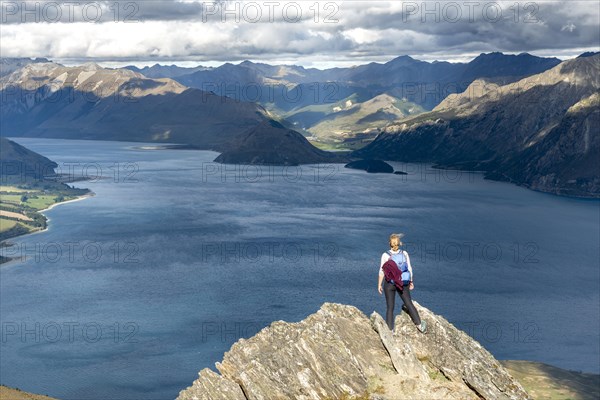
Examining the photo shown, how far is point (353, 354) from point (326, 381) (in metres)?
2.43

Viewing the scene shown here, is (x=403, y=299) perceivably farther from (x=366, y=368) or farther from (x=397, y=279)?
(x=366, y=368)

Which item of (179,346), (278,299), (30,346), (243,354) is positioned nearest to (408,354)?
(243,354)

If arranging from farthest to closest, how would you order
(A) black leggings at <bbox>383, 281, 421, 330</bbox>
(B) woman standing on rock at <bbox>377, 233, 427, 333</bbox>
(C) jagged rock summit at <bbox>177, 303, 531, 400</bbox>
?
(A) black leggings at <bbox>383, 281, 421, 330</bbox>, (B) woman standing on rock at <bbox>377, 233, 427, 333</bbox>, (C) jagged rock summit at <bbox>177, 303, 531, 400</bbox>

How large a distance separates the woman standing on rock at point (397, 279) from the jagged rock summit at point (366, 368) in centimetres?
76

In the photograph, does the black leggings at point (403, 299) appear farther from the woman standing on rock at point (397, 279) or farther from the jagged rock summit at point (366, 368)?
the jagged rock summit at point (366, 368)

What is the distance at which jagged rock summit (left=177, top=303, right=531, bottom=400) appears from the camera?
148ft

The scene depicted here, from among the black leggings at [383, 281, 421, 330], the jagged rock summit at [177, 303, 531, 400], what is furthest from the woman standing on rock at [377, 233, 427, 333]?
the jagged rock summit at [177, 303, 531, 400]

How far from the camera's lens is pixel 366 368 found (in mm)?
46469

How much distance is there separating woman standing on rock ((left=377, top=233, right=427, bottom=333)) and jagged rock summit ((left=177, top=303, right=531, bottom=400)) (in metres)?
0.76

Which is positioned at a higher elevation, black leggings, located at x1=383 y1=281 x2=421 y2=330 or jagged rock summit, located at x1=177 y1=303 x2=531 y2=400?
black leggings, located at x1=383 y1=281 x2=421 y2=330

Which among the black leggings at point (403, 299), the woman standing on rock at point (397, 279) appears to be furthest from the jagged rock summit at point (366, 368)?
the woman standing on rock at point (397, 279)

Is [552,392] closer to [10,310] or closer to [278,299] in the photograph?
[278,299]

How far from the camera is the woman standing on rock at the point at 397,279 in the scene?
46.8 meters

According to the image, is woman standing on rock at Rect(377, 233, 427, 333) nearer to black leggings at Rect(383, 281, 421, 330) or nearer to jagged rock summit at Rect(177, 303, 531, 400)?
black leggings at Rect(383, 281, 421, 330)
